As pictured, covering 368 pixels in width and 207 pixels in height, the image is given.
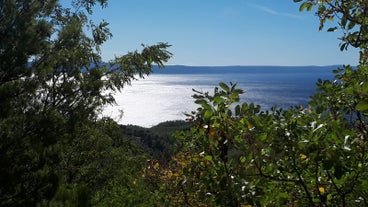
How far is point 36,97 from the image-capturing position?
24.6ft

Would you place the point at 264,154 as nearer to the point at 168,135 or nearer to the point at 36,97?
the point at 168,135

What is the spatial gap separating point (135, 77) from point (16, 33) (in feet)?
14.1

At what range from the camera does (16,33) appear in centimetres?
685

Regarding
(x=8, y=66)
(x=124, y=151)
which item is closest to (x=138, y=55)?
(x=8, y=66)

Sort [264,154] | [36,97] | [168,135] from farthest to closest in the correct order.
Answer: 1. [36,97]
2. [168,135]
3. [264,154]

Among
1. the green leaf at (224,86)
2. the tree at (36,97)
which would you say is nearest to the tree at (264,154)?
the green leaf at (224,86)

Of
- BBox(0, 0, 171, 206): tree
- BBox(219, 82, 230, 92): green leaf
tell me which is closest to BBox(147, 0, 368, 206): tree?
BBox(219, 82, 230, 92): green leaf

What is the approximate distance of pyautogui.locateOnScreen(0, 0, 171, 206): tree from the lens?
22.4ft

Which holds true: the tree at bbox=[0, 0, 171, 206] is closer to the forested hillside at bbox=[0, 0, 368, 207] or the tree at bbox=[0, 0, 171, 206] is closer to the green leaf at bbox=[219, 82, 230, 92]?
the forested hillside at bbox=[0, 0, 368, 207]

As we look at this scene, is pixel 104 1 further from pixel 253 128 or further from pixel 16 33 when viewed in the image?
pixel 253 128

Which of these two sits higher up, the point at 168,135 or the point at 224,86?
the point at 224,86

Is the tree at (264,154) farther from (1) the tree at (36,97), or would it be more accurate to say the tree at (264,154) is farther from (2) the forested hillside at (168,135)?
(1) the tree at (36,97)

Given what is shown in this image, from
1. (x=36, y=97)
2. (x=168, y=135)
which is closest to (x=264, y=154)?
→ (x=168, y=135)

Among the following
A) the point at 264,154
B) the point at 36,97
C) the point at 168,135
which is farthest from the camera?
the point at 36,97
